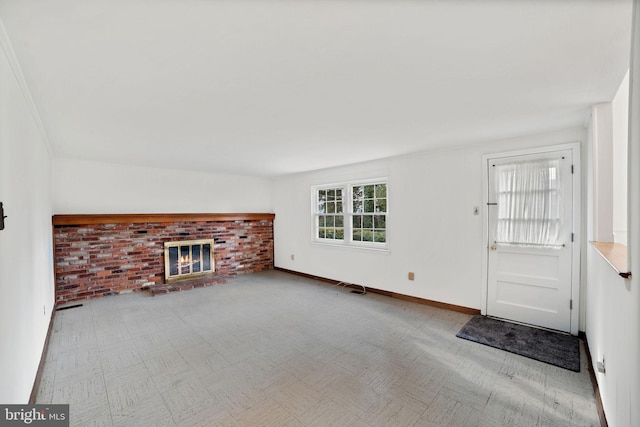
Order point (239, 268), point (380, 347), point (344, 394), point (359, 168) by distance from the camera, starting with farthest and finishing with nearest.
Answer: point (239, 268) → point (359, 168) → point (380, 347) → point (344, 394)

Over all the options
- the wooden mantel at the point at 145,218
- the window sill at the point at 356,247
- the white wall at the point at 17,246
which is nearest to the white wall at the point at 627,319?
the white wall at the point at 17,246

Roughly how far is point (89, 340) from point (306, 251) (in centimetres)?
377

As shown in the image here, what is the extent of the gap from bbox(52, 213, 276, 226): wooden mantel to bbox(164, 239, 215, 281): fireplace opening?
1.53ft

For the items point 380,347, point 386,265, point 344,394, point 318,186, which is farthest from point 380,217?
point 344,394

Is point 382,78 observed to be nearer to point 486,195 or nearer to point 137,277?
point 486,195

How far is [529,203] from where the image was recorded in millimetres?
3371

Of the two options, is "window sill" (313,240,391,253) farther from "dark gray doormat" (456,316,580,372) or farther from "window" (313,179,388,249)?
"dark gray doormat" (456,316,580,372)

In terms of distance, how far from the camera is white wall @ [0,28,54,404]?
4.80ft

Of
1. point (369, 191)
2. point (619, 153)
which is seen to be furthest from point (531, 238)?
point (369, 191)

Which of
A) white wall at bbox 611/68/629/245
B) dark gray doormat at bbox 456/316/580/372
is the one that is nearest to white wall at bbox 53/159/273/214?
dark gray doormat at bbox 456/316/580/372

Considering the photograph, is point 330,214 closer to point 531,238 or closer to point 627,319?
point 531,238

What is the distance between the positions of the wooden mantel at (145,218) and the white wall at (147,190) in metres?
0.18

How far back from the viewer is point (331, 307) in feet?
13.7

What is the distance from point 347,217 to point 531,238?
111 inches
